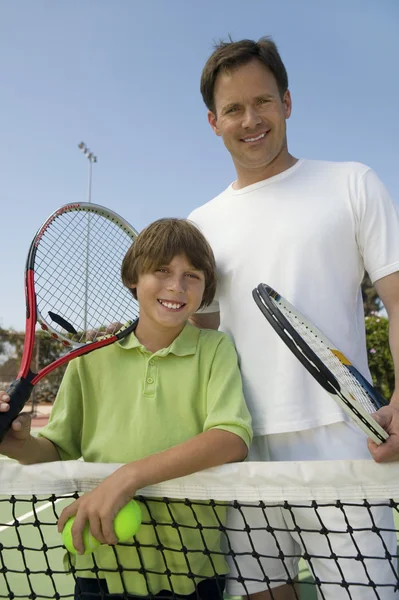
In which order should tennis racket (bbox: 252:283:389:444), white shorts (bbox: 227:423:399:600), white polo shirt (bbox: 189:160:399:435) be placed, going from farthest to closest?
white polo shirt (bbox: 189:160:399:435)
white shorts (bbox: 227:423:399:600)
tennis racket (bbox: 252:283:389:444)

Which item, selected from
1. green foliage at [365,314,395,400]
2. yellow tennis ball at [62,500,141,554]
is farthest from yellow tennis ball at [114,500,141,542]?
green foliage at [365,314,395,400]

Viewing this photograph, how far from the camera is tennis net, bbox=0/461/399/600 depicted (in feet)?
4.04

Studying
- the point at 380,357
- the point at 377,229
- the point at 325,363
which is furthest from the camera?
the point at 380,357

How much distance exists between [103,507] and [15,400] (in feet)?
1.03

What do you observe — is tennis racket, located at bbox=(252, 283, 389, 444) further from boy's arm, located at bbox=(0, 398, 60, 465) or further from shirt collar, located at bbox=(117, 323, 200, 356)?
boy's arm, located at bbox=(0, 398, 60, 465)

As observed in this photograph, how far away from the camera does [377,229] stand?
1472 mm

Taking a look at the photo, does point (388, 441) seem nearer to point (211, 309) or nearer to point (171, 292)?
point (171, 292)

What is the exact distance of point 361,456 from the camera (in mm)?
1460

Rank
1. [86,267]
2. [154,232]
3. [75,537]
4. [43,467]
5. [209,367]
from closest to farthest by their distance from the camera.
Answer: [75,537]
[43,467]
[209,367]
[154,232]
[86,267]

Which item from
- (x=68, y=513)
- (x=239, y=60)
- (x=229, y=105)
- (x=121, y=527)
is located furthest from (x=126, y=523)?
(x=239, y=60)

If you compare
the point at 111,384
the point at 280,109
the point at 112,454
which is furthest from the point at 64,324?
the point at 280,109

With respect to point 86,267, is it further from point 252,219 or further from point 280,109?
point 280,109

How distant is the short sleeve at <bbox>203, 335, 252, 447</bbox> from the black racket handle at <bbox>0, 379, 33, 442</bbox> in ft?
1.35

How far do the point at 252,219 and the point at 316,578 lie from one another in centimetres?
92
